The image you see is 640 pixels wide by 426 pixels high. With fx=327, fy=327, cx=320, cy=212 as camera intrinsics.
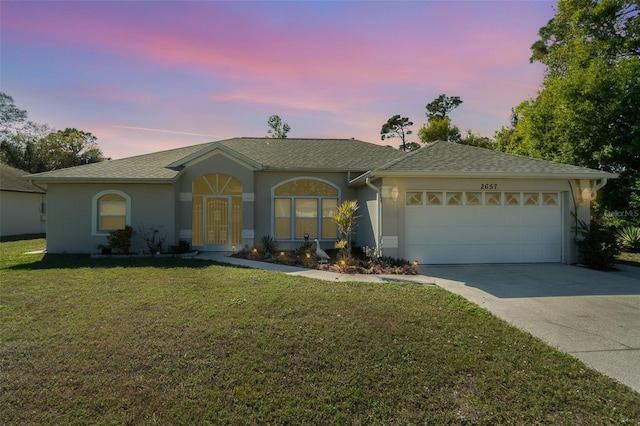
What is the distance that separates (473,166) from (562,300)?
201 inches

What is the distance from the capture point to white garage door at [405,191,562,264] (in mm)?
10344

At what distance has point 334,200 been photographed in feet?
45.0

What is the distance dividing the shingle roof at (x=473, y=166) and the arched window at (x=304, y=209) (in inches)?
154

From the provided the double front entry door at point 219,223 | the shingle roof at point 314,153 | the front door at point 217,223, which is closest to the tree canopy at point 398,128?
Answer: the shingle roof at point 314,153

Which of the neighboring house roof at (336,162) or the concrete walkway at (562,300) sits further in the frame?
the neighboring house roof at (336,162)

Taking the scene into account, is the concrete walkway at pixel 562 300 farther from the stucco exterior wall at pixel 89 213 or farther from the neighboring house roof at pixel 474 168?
the stucco exterior wall at pixel 89 213

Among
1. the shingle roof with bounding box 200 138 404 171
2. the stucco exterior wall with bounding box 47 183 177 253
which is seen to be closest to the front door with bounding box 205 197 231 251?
the stucco exterior wall with bounding box 47 183 177 253

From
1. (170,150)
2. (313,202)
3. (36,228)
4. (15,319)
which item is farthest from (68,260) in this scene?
(36,228)

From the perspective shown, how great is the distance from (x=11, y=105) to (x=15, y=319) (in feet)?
140

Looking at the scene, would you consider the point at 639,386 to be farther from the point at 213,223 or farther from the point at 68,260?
the point at 68,260

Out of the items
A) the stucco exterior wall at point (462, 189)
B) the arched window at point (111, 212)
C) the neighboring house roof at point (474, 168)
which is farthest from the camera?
the arched window at point (111, 212)

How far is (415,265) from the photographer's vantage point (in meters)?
9.59

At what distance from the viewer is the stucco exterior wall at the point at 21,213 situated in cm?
1991

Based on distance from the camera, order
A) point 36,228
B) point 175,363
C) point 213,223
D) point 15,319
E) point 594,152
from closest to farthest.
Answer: point 175,363 → point 15,319 → point 213,223 → point 594,152 → point 36,228
